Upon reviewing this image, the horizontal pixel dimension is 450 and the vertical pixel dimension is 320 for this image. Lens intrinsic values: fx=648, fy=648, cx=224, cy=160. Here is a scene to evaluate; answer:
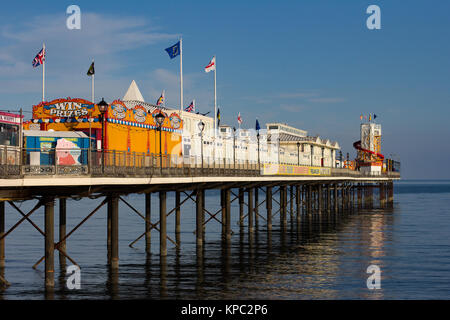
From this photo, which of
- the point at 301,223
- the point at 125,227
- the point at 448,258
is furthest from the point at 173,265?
the point at 301,223

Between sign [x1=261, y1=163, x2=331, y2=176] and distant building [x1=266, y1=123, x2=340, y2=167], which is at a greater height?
distant building [x1=266, y1=123, x2=340, y2=167]

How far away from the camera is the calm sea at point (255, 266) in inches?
1114

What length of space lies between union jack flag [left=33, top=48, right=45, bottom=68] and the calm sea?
11933mm

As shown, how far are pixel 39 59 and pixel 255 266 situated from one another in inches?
746

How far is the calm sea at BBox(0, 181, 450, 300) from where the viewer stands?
28.3m

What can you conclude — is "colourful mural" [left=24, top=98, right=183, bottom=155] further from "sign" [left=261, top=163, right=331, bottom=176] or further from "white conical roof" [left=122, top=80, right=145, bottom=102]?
A: "white conical roof" [left=122, top=80, right=145, bottom=102]

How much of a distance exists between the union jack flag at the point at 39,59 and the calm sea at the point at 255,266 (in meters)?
11.9

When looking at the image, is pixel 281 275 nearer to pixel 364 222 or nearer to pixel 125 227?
pixel 125 227

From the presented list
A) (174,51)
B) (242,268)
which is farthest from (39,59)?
(242,268)

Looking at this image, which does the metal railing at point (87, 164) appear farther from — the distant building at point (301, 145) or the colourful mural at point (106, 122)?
the distant building at point (301, 145)

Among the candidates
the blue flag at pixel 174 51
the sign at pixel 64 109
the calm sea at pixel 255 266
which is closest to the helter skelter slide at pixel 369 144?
the calm sea at pixel 255 266

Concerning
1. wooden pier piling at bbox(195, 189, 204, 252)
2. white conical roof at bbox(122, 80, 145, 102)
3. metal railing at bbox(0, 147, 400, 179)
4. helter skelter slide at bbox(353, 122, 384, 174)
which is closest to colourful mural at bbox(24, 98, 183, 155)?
metal railing at bbox(0, 147, 400, 179)

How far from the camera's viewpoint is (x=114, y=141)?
115ft
